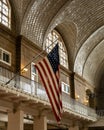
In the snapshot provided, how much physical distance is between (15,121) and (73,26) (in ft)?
44.9

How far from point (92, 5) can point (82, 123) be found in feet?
40.9

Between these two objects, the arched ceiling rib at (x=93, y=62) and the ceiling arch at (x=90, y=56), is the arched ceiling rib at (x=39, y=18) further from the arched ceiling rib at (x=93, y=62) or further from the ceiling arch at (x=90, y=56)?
the arched ceiling rib at (x=93, y=62)

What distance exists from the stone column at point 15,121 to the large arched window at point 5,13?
6462 mm

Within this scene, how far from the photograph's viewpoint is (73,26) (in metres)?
30.2

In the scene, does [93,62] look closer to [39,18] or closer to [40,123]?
[39,18]

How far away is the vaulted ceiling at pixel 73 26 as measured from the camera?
23.5 meters

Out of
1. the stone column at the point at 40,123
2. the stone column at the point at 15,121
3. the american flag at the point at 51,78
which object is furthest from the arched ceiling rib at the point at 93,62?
the american flag at the point at 51,78

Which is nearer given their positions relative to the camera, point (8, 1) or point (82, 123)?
point (8, 1)

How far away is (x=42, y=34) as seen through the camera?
25703 mm

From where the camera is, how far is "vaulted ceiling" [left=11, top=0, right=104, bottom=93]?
2353 centimetres

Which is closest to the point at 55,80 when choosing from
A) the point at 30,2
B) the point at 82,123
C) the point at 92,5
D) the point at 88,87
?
the point at 30,2

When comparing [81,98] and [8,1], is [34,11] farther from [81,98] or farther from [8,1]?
[81,98]

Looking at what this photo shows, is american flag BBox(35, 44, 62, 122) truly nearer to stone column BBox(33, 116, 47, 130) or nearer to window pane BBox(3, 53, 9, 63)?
window pane BBox(3, 53, 9, 63)

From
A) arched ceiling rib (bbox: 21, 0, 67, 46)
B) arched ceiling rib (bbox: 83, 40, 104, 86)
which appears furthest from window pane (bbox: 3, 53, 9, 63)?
arched ceiling rib (bbox: 83, 40, 104, 86)
